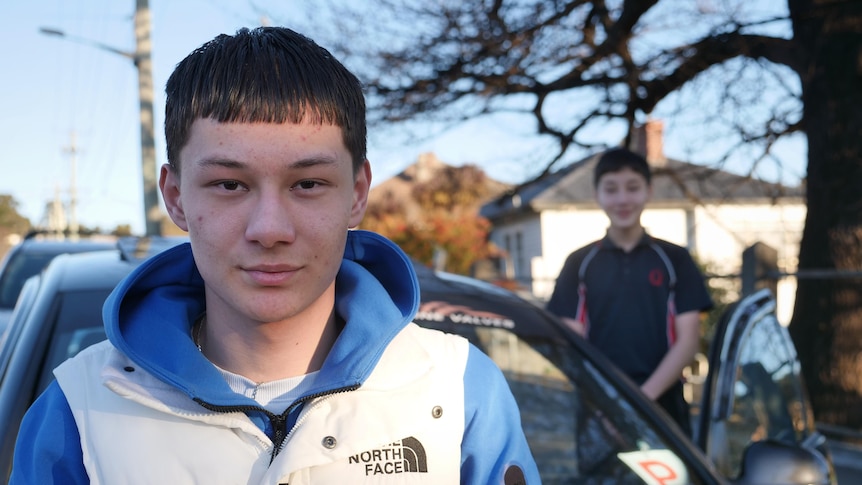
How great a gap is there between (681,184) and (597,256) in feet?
16.7

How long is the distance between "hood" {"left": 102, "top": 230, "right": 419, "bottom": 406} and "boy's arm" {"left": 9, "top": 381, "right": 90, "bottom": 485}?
155 millimetres

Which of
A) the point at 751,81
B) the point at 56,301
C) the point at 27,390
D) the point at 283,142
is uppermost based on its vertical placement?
the point at 751,81

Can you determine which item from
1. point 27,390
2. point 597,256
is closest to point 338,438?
point 27,390

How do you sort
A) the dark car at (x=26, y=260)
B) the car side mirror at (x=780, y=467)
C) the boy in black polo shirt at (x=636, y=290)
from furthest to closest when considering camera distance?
the dark car at (x=26, y=260) → the boy in black polo shirt at (x=636, y=290) → the car side mirror at (x=780, y=467)

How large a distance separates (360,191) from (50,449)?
72 centimetres

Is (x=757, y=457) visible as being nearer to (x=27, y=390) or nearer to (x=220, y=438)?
(x=220, y=438)

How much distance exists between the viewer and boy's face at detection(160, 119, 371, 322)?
1.49 m

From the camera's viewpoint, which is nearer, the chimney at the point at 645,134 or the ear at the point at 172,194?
the ear at the point at 172,194

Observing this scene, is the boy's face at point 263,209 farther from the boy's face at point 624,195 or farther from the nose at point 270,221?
the boy's face at point 624,195

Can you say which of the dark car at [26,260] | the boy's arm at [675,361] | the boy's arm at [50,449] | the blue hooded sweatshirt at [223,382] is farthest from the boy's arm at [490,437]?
the dark car at [26,260]

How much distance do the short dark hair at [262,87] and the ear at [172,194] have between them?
0.03m

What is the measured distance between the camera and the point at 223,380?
61.0 inches

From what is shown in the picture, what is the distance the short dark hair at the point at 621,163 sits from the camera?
3.82 m

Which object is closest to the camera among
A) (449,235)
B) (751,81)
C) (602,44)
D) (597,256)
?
(597,256)
